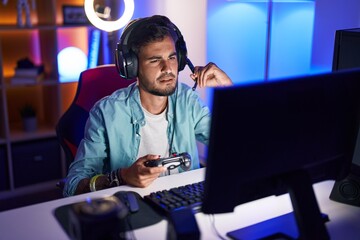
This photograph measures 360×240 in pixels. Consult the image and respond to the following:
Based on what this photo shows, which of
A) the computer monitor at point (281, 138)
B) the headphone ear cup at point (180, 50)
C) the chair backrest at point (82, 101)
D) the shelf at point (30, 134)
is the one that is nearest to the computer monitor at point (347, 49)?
the computer monitor at point (281, 138)

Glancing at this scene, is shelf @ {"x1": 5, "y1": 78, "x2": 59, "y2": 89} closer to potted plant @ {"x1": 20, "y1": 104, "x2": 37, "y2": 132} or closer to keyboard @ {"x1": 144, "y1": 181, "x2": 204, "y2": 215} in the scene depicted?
potted plant @ {"x1": 20, "y1": 104, "x2": 37, "y2": 132}

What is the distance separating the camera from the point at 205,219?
119 centimetres

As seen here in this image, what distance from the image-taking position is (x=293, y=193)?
3.29 ft

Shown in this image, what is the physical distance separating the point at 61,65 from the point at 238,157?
98.9 inches

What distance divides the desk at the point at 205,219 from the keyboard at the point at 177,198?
4 centimetres

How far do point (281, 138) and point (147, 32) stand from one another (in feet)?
2.74

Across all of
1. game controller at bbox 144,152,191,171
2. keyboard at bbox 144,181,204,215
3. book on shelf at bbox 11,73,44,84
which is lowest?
keyboard at bbox 144,181,204,215

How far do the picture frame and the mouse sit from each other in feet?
7.02

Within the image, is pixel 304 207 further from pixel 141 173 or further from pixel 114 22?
pixel 114 22

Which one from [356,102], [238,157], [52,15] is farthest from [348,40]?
[52,15]

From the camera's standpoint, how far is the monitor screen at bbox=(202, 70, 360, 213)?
2.83 ft

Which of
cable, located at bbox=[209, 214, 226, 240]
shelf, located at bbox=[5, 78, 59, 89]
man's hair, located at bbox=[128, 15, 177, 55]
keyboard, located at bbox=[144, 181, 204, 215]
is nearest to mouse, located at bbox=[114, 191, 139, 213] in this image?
keyboard, located at bbox=[144, 181, 204, 215]

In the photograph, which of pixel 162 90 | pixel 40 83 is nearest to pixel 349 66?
pixel 162 90

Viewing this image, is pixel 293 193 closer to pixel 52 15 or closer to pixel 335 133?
pixel 335 133
